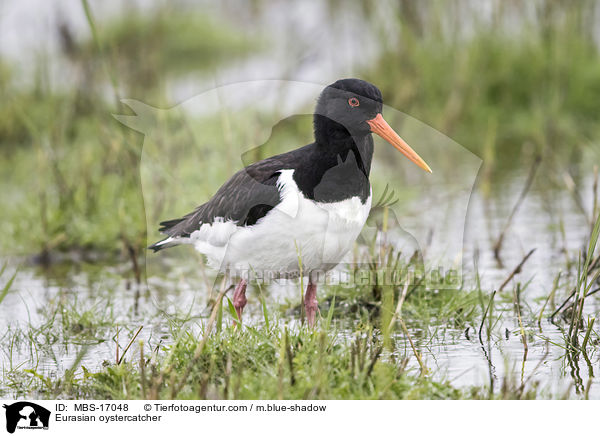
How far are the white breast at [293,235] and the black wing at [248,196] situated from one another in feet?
0.14

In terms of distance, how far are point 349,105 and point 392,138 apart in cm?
28

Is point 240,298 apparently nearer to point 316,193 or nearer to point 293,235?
point 293,235

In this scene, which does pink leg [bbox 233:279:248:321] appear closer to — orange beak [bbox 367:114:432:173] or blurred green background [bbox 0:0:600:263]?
orange beak [bbox 367:114:432:173]

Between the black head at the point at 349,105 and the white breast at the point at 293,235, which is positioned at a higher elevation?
the black head at the point at 349,105

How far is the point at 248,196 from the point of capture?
4.59 meters

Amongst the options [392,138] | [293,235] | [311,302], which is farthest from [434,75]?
[293,235]

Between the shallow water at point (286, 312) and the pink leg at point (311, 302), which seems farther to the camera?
the pink leg at point (311, 302)

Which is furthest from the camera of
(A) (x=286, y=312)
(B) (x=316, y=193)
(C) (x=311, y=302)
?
(A) (x=286, y=312)

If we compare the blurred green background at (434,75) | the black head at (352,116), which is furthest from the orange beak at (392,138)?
the blurred green background at (434,75)

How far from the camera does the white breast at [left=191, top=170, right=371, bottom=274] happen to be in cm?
443

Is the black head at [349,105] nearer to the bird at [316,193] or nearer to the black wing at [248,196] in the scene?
the bird at [316,193]

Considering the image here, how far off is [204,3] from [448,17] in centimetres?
1281
